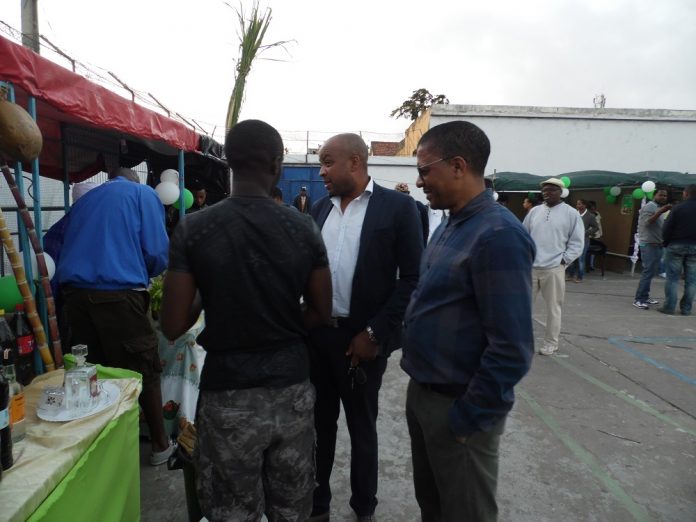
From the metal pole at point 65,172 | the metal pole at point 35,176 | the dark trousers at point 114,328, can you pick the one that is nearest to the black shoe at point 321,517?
the dark trousers at point 114,328

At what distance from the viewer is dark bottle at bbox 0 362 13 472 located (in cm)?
125

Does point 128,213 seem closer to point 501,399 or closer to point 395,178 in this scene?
point 501,399

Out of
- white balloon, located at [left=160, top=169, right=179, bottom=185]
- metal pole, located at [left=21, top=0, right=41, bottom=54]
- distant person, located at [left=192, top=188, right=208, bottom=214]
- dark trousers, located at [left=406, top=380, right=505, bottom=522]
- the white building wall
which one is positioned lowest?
dark trousers, located at [left=406, top=380, right=505, bottom=522]

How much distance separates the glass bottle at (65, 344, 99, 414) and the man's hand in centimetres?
116

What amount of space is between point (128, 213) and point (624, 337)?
6.08m

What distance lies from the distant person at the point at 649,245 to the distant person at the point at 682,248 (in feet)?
1.16


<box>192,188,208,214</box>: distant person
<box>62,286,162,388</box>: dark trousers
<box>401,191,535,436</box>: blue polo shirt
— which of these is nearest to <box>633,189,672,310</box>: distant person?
<box>192,188,208,214</box>: distant person

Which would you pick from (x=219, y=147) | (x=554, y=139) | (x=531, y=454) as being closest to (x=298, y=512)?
(x=531, y=454)

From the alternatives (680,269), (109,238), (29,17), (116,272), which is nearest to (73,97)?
(109,238)

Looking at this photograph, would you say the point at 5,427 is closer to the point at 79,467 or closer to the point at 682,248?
the point at 79,467

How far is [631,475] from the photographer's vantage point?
109 inches

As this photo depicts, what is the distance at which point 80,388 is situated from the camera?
1821 mm

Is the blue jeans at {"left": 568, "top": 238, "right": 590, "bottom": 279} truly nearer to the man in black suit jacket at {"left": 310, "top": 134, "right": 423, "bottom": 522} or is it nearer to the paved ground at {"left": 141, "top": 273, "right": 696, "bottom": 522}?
the paved ground at {"left": 141, "top": 273, "right": 696, "bottom": 522}

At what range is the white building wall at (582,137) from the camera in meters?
15.0
